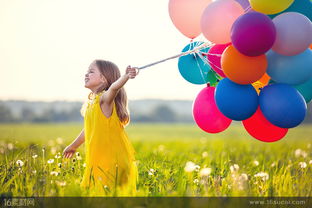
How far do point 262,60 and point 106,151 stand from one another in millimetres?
1336

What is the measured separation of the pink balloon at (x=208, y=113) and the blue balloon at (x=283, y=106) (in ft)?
1.46

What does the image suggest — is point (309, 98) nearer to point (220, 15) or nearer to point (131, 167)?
point (220, 15)

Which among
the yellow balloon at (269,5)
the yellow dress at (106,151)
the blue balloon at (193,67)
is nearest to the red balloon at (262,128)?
A: the blue balloon at (193,67)

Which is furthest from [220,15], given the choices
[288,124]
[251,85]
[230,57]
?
[288,124]

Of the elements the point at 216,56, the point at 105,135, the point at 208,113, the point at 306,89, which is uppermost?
the point at 216,56

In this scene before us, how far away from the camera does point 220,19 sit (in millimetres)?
3029

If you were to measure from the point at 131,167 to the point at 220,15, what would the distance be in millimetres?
1325

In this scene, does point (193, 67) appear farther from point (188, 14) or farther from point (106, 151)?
point (106, 151)

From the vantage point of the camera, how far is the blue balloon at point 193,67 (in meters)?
3.64

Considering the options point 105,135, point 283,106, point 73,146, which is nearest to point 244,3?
point 283,106

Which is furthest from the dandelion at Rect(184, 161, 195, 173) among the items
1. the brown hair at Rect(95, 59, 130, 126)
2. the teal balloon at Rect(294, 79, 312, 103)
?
the teal balloon at Rect(294, 79, 312, 103)

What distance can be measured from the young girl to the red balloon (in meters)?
0.95

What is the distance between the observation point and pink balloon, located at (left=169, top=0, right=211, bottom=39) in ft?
11.4

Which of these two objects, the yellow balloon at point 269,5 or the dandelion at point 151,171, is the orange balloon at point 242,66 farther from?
the dandelion at point 151,171
